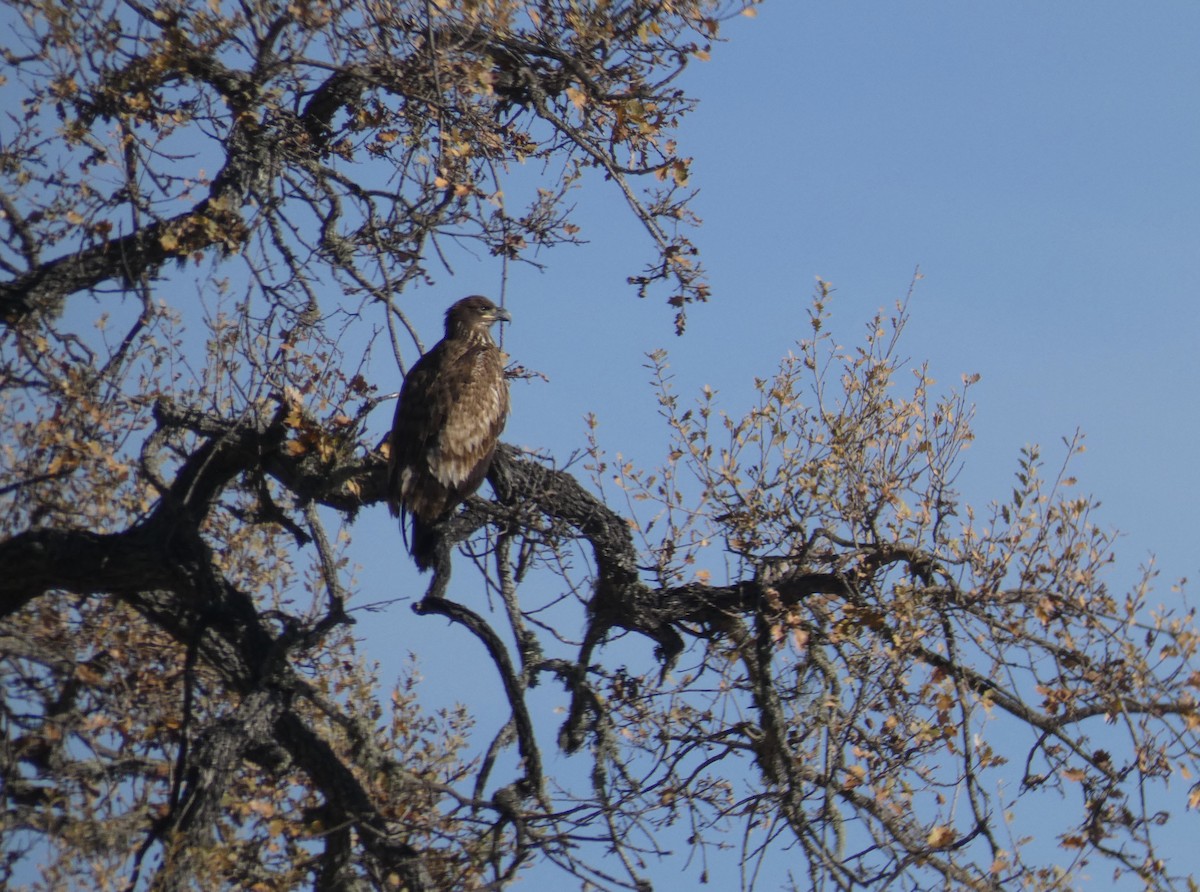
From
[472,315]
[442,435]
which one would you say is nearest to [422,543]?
[442,435]

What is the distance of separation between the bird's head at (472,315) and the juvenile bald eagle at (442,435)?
2.13 ft

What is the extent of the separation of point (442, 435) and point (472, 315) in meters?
1.38

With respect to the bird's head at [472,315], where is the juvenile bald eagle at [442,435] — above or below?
below

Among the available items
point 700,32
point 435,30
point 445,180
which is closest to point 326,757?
point 445,180

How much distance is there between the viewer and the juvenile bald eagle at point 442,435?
5613 millimetres

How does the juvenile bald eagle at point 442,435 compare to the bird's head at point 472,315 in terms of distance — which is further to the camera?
the bird's head at point 472,315

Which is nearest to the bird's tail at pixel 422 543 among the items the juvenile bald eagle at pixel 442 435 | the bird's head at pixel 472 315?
the juvenile bald eagle at pixel 442 435

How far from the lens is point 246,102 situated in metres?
5.15

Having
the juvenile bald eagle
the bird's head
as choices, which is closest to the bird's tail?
the juvenile bald eagle

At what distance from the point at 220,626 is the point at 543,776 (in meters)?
1.42

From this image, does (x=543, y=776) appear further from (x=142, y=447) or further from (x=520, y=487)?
(x=142, y=447)

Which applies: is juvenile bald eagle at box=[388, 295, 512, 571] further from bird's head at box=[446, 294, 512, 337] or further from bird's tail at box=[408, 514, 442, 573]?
bird's head at box=[446, 294, 512, 337]

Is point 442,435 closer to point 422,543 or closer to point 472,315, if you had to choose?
point 422,543

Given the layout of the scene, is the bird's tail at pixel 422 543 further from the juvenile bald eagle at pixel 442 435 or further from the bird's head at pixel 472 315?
the bird's head at pixel 472 315
